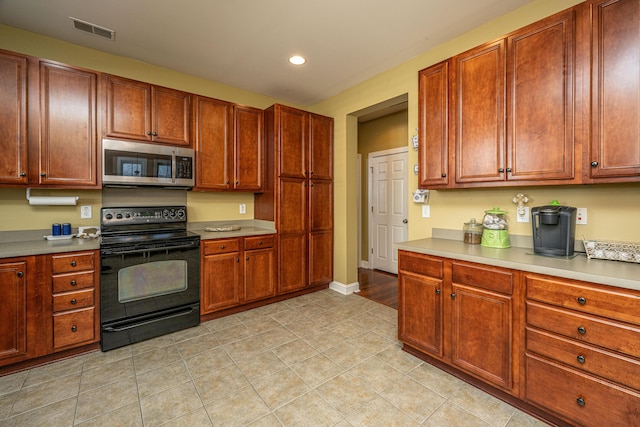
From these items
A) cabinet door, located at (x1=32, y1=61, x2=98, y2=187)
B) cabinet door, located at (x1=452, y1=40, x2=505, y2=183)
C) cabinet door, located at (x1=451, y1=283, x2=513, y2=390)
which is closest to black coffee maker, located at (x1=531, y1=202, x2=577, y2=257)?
cabinet door, located at (x1=452, y1=40, x2=505, y2=183)

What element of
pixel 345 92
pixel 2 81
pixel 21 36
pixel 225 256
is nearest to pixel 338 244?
pixel 225 256

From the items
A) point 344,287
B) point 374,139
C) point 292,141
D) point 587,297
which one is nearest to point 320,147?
point 292,141

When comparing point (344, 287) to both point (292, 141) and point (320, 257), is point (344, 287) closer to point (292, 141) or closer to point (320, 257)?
point (320, 257)

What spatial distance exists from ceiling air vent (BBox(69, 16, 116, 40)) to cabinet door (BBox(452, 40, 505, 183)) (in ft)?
9.88

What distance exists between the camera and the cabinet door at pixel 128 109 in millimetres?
2639

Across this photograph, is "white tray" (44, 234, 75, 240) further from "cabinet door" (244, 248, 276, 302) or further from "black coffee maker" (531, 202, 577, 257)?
"black coffee maker" (531, 202, 577, 257)

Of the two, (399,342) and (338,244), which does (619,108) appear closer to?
(399,342)

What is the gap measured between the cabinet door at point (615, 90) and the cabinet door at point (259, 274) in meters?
2.95

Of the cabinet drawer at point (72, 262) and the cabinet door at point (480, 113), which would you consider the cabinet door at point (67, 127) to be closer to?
the cabinet drawer at point (72, 262)

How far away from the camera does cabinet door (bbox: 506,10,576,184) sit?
1.74 m

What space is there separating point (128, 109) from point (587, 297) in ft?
12.4

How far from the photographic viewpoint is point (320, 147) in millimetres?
3859

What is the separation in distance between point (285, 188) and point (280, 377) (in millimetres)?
2119

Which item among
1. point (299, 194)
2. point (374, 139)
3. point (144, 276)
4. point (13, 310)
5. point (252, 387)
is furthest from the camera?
point (374, 139)
